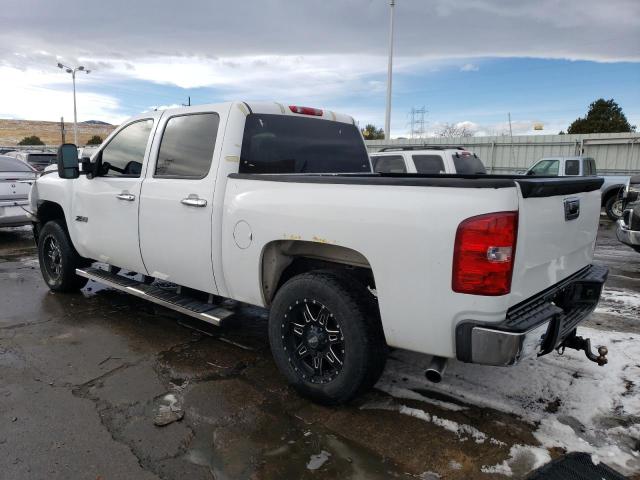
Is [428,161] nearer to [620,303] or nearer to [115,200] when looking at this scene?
[620,303]

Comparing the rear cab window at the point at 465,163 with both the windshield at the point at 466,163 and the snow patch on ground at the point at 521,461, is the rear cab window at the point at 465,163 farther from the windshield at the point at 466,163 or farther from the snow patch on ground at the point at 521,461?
the snow patch on ground at the point at 521,461

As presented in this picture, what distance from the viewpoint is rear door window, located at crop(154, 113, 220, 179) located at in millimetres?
3912

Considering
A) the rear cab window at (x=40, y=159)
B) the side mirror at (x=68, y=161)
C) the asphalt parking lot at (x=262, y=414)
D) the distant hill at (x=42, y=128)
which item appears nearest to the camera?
the asphalt parking lot at (x=262, y=414)

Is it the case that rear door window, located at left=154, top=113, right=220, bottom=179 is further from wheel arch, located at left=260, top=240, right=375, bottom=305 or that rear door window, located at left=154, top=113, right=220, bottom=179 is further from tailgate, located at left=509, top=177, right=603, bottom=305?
tailgate, located at left=509, top=177, right=603, bottom=305

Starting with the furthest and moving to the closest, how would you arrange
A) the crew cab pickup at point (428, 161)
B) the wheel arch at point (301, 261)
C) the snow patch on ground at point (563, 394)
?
1. the crew cab pickup at point (428, 161)
2. the wheel arch at point (301, 261)
3. the snow patch on ground at point (563, 394)

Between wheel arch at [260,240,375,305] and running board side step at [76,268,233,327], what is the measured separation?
1.62 ft

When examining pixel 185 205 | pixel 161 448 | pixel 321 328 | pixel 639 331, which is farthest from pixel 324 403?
pixel 639 331

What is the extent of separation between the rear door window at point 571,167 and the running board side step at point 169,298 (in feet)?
43.4

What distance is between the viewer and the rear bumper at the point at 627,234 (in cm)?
736

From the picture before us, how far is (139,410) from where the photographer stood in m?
3.26

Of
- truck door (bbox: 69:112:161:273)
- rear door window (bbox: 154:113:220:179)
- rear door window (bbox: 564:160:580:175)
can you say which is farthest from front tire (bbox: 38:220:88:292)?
rear door window (bbox: 564:160:580:175)

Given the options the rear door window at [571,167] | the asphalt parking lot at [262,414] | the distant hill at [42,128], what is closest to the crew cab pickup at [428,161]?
the asphalt parking lot at [262,414]

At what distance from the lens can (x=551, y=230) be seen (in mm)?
2875

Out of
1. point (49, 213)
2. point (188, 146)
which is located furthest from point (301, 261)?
point (49, 213)
